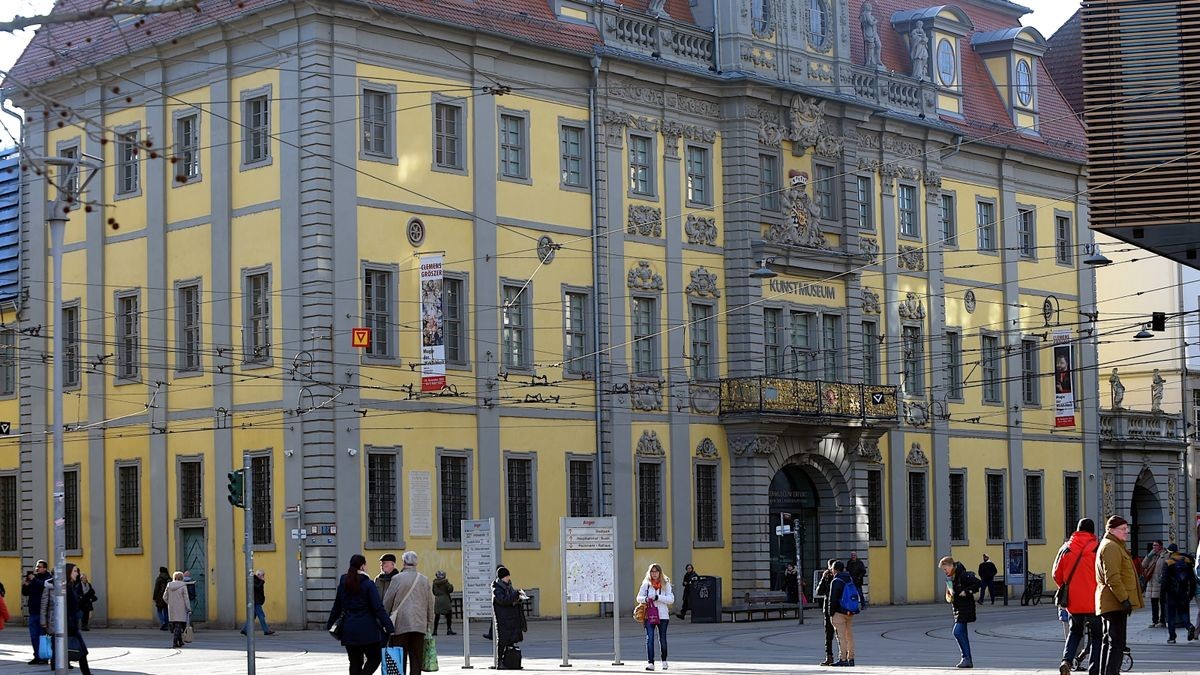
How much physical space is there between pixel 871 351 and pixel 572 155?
12.1 meters

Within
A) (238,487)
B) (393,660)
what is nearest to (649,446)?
(238,487)

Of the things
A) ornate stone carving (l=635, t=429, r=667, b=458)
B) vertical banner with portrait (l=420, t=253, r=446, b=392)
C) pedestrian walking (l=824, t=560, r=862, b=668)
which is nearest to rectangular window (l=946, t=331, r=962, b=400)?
ornate stone carving (l=635, t=429, r=667, b=458)

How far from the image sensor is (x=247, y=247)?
4444cm

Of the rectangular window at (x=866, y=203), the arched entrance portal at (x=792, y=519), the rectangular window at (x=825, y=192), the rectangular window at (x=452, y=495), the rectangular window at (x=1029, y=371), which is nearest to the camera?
the rectangular window at (x=452, y=495)

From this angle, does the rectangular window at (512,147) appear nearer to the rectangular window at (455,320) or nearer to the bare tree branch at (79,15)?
the rectangular window at (455,320)

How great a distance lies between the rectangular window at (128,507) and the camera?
1850 inches

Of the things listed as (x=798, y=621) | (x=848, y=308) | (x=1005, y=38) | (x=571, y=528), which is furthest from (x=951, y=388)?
(x=571, y=528)

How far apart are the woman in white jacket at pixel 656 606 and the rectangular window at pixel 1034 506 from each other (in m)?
34.1

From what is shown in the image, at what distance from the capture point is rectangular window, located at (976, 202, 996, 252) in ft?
202

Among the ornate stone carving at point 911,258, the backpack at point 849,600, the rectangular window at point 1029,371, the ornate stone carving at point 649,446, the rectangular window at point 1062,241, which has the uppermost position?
the rectangular window at point 1062,241

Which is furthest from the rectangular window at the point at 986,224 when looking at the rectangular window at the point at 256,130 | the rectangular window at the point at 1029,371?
the rectangular window at the point at 256,130

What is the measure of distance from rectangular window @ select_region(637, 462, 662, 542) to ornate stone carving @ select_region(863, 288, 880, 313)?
366 inches

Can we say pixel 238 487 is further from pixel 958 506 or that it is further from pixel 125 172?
pixel 958 506

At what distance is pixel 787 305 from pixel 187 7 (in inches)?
1620
